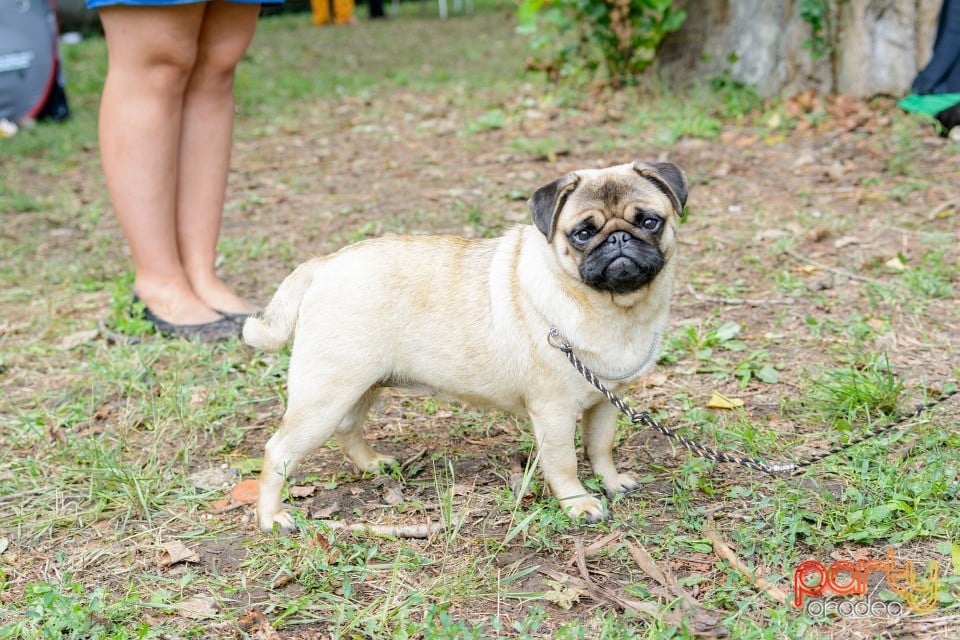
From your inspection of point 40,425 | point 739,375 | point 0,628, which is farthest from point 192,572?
point 739,375

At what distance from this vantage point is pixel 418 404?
3.87 m

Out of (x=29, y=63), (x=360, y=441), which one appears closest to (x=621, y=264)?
(x=360, y=441)

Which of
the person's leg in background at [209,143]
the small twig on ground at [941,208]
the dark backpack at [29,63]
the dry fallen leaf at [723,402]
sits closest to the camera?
the dry fallen leaf at [723,402]

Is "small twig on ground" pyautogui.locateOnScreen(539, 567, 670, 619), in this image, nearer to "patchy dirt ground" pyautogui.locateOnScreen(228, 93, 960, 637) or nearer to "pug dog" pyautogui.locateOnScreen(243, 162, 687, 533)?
"patchy dirt ground" pyautogui.locateOnScreen(228, 93, 960, 637)

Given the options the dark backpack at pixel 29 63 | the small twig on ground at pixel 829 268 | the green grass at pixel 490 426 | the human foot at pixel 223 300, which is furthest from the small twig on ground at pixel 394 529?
the dark backpack at pixel 29 63

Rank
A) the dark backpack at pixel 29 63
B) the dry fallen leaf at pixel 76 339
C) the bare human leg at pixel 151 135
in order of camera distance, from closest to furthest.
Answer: the bare human leg at pixel 151 135 → the dry fallen leaf at pixel 76 339 → the dark backpack at pixel 29 63

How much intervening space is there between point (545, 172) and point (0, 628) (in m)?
4.69

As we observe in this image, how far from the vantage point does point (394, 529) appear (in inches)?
115

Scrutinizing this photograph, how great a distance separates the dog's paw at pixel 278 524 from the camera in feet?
9.72

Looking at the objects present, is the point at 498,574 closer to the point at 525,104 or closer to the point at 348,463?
the point at 348,463

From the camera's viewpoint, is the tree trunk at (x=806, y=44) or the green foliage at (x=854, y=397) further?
the tree trunk at (x=806, y=44)

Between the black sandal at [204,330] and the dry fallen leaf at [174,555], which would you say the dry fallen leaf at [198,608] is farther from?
the black sandal at [204,330]

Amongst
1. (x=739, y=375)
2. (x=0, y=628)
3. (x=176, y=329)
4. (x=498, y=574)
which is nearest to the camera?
(x=0, y=628)

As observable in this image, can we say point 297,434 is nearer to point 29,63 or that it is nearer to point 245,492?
point 245,492
